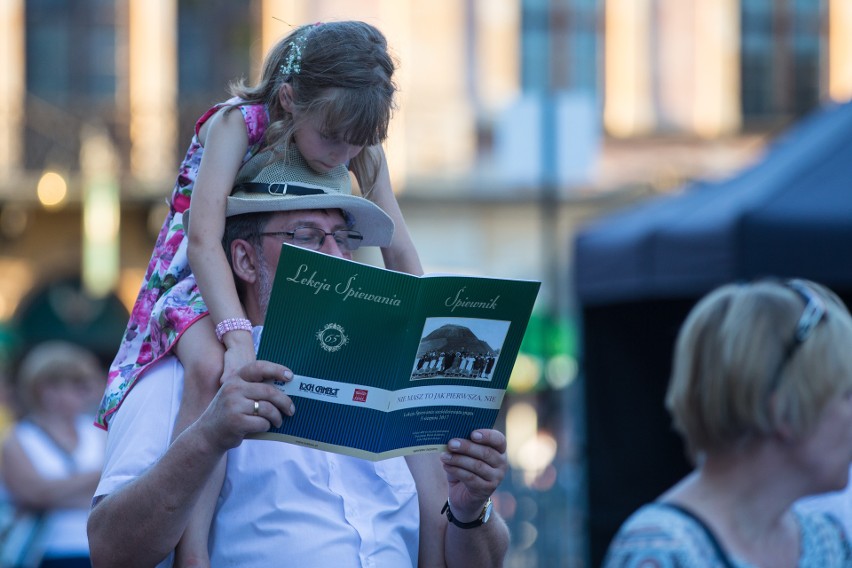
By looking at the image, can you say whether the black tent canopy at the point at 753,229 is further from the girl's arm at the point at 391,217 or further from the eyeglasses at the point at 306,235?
the eyeglasses at the point at 306,235

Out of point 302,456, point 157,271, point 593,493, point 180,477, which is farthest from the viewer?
point 593,493

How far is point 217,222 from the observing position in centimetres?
222

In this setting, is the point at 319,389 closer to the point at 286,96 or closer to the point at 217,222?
the point at 217,222

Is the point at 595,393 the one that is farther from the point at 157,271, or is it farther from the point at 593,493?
the point at 157,271

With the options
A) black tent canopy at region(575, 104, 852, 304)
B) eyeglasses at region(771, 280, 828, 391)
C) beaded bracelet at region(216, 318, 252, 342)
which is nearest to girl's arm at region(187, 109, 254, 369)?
beaded bracelet at region(216, 318, 252, 342)

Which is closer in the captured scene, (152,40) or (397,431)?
(397,431)

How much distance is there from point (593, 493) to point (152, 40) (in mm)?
12980

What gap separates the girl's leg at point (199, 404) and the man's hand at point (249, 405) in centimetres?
17

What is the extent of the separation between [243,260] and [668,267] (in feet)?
12.0

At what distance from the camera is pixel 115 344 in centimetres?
1698

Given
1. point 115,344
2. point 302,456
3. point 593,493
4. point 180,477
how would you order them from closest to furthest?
point 180,477, point 302,456, point 593,493, point 115,344

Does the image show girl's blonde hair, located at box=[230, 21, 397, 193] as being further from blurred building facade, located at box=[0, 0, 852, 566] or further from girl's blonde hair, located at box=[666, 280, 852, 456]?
blurred building facade, located at box=[0, 0, 852, 566]

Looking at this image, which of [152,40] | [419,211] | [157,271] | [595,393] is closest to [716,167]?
[419,211]

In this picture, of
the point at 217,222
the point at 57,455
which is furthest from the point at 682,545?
the point at 57,455
